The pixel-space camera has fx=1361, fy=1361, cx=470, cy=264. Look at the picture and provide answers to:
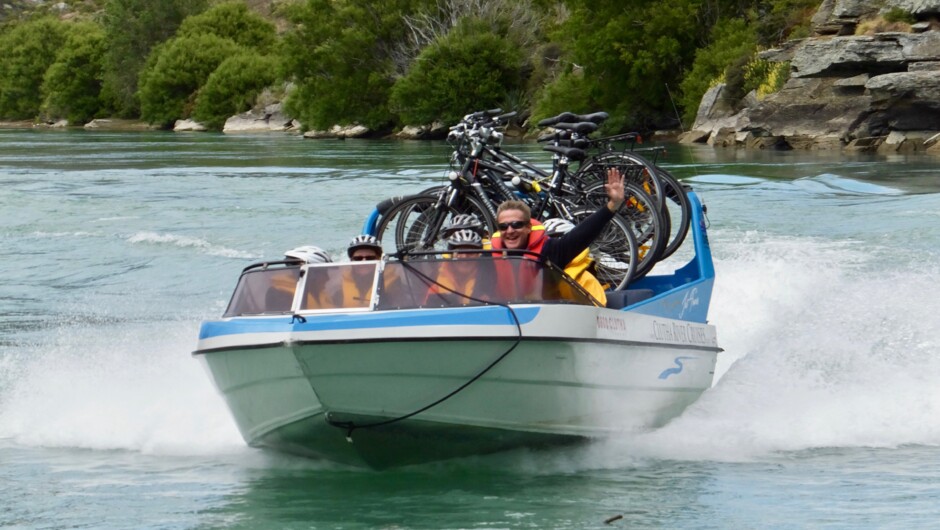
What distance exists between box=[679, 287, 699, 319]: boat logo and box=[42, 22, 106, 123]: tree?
113220 mm

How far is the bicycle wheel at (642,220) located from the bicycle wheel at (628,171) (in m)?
0.09

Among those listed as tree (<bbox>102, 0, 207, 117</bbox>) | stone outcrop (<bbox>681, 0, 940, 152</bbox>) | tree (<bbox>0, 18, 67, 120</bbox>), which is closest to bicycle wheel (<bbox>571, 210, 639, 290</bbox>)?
stone outcrop (<bbox>681, 0, 940, 152</bbox>)

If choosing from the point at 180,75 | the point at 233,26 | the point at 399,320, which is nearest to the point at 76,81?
the point at 233,26

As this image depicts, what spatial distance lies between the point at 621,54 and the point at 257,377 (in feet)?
159

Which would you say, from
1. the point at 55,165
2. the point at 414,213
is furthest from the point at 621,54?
the point at 414,213

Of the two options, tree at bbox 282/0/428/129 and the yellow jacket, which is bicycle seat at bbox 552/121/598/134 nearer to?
the yellow jacket

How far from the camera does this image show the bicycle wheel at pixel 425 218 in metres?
12.0

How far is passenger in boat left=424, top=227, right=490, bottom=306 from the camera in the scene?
781 centimetres

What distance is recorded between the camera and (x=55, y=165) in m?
42.6

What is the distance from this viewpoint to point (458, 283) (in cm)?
793

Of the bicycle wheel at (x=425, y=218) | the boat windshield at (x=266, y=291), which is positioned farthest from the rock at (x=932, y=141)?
the boat windshield at (x=266, y=291)

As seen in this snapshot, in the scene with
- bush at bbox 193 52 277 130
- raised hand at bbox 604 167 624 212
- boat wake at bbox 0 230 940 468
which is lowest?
bush at bbox 193 52 277 130

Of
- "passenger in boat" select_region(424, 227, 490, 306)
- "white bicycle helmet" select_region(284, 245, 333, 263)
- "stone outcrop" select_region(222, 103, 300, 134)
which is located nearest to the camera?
"passenger in boat" select_region(424, 227, 490, 306)

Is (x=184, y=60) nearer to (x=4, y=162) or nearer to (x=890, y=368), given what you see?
(x=4, y=162)
